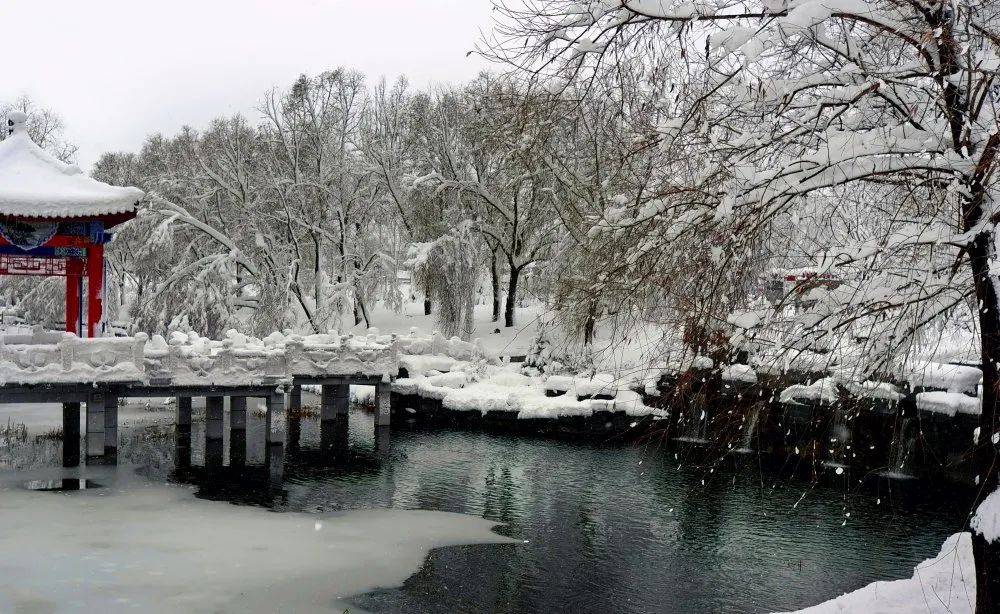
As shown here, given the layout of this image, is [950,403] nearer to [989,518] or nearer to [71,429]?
[989,518]

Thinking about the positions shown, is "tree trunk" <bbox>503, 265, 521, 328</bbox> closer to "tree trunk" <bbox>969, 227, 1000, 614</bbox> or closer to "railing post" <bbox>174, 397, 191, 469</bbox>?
"railing post" <bbox>174, 397, 191, 469</bbox>

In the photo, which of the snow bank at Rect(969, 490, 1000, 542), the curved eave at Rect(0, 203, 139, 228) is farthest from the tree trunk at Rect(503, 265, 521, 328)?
the snow bank at Rect(969, 490, 1000, 542)

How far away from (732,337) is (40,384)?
1624 cm

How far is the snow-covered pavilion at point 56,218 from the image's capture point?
1889 cm

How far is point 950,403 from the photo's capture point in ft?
63.0

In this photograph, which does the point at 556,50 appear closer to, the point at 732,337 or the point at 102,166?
the point at 732,337

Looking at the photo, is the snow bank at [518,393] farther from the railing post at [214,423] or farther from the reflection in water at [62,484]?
the reflection in water at [62,484]

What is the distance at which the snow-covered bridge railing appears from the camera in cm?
1788

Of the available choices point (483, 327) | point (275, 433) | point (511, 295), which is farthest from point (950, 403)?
point (483, 327)

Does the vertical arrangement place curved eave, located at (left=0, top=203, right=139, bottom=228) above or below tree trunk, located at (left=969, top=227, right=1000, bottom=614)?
above

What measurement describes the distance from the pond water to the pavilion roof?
18.2 ft

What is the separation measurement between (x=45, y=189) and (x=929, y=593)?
1873 centimetres

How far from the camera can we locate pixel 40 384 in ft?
59.1

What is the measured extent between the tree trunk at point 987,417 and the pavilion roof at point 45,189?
58.0 feet
